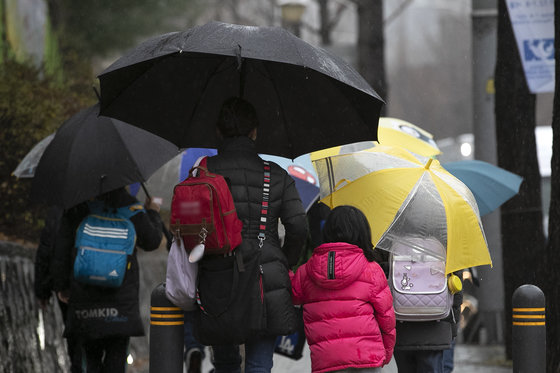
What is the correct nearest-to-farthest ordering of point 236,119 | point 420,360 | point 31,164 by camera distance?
point 236,119, point 420,360, point 31,164

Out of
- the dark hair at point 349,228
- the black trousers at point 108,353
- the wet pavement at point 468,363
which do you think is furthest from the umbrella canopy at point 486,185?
the wet pavement at point 468,363

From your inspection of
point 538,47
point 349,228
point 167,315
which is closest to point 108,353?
point 167,315

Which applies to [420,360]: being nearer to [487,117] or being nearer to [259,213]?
[259,213]

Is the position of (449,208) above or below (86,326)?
above

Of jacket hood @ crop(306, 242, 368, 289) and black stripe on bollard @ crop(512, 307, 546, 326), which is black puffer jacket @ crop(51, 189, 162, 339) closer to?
jacket hood @ crop(306, 242, 368, 289)

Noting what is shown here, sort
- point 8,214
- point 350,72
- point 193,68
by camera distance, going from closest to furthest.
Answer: point 350,72 → point 193,68 → point 8,214

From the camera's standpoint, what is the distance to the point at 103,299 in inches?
251

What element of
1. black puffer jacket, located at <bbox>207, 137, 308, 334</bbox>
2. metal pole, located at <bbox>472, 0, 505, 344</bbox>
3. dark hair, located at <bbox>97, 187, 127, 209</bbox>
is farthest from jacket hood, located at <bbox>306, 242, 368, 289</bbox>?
metal pole, located at <bbox>472, 0, 505, 344</bbox>

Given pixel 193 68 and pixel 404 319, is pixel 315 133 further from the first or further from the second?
pixel 404 319

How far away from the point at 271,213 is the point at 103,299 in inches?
67.9

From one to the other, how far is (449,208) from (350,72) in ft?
3.12

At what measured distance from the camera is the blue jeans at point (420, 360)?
5.89 meters

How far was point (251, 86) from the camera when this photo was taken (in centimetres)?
612

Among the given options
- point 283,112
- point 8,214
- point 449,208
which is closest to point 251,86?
point 283,112
